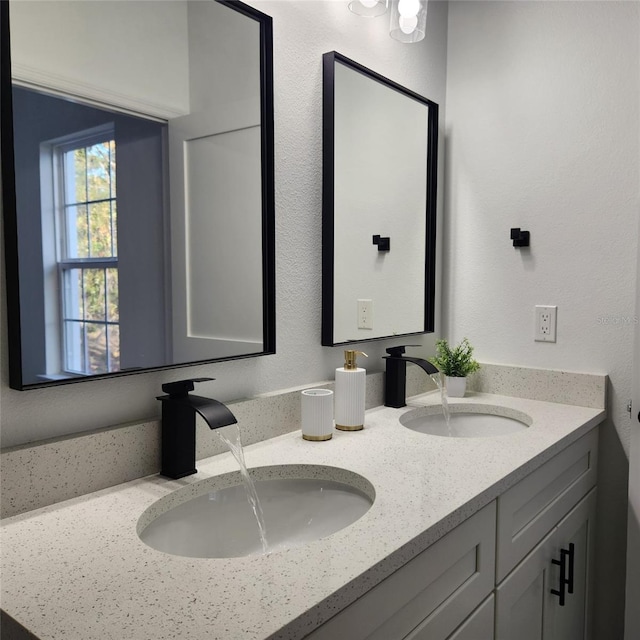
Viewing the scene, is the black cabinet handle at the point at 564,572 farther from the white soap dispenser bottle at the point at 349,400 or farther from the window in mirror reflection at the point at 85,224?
the window in mirror reflection at the point at 85,224

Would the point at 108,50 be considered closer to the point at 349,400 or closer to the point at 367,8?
the point at 367,8

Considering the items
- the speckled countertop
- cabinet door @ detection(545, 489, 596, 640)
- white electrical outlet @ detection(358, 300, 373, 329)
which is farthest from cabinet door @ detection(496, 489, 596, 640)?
white electrical outlet @ detection(358, 300, 373, 329)

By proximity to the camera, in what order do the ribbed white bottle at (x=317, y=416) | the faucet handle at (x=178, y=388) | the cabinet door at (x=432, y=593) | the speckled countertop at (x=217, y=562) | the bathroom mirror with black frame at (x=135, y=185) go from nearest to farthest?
the speckled countertop at (x=217, y=562) < the cabinet door at (x=432, y=593) < the bathroom mirror with black frame at (x=135, y=185) < the faucet handle at (x=178, y=388) < the ribbed white bottle at (x=317, y=416)

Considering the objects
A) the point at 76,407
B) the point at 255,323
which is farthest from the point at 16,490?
the point at 255,323

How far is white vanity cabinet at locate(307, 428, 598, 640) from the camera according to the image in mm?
843

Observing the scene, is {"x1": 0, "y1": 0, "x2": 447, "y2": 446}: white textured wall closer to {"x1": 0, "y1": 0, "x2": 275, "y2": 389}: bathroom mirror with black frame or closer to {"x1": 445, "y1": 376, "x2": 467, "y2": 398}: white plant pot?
{"x1": 0, "y1": 0, "x2": 275, "y2": 389}: bathroom mirror with black frame

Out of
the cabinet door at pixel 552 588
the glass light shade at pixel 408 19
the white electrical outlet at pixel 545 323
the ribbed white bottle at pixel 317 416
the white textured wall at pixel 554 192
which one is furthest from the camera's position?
the white electrical outlet at pixel 545 323

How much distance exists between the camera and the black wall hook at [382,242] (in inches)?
68.9

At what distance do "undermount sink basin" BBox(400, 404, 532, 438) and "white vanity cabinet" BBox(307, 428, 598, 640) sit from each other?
0.21 meters

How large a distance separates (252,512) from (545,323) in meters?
1.19

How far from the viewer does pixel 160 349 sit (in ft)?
3.75

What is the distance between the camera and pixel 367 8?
1551 millimetres

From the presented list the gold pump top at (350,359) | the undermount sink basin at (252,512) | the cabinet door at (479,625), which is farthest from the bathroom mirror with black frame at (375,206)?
the cabinet door at (479,625)

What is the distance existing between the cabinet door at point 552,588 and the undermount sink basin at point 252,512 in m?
0.37
